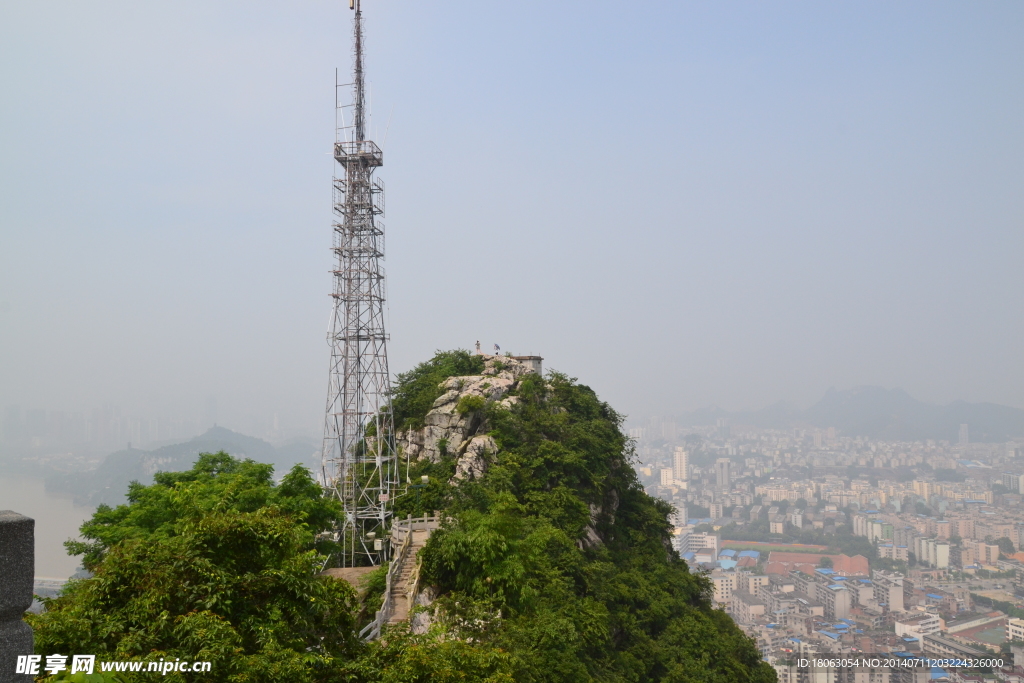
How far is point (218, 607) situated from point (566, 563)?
38.1 feet

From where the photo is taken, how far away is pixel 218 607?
21.8ft

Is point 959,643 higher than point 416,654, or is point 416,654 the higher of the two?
point 416,654

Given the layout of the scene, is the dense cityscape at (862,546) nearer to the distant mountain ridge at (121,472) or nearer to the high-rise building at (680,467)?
the high-rise building at (680,467)

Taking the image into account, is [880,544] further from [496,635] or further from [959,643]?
[496,635]

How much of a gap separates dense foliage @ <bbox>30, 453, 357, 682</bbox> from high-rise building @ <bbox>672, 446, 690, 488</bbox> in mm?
168070

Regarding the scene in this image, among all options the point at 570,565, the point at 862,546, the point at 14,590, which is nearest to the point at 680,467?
the point at 862,546

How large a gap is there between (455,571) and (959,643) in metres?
52.4

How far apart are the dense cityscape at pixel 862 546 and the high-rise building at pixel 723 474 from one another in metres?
0.49

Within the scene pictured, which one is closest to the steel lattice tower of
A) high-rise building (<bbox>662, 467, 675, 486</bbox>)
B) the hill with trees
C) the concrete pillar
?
the hill with trees

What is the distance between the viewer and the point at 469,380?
2417cm

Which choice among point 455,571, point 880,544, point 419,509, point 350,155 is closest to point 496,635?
point 455,571

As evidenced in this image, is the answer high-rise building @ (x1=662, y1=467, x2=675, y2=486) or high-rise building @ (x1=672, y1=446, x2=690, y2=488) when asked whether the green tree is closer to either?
high-rise building @ (x1=662, y1=467, x2=675, y2=486)

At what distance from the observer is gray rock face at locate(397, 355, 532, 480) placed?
2030 cm

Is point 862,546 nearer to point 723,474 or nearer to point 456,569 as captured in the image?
point 723,474
